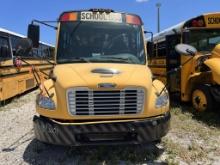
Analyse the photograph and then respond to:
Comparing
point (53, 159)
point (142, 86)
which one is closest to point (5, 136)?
point (53, 159)

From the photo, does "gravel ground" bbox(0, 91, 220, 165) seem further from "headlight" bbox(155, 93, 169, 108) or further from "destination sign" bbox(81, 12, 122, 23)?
"destination sign" bbox(81, 12, 122, 23)

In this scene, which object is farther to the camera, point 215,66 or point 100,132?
point 215,66

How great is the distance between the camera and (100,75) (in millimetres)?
5668

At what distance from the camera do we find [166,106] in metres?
5.82

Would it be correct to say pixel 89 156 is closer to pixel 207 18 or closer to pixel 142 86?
pixel 142 86

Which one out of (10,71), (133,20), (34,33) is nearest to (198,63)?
(133,20)

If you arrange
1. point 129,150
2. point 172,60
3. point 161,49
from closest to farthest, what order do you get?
point 129,150, point 172,60, point 161,49

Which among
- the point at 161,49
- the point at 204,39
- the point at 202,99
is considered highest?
the point at 204,39

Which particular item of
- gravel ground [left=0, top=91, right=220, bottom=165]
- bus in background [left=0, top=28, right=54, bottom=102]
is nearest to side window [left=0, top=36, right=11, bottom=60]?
bus in background [left=0, top=28, right=54, bottom=102]

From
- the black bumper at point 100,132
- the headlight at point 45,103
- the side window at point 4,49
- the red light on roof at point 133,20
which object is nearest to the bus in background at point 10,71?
the side window at point 4,49

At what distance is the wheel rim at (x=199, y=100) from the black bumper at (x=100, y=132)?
3.59 meters

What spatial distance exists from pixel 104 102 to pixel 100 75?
403 millimetres

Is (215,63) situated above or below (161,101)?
above

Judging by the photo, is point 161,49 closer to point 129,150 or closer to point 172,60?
point 172,60
